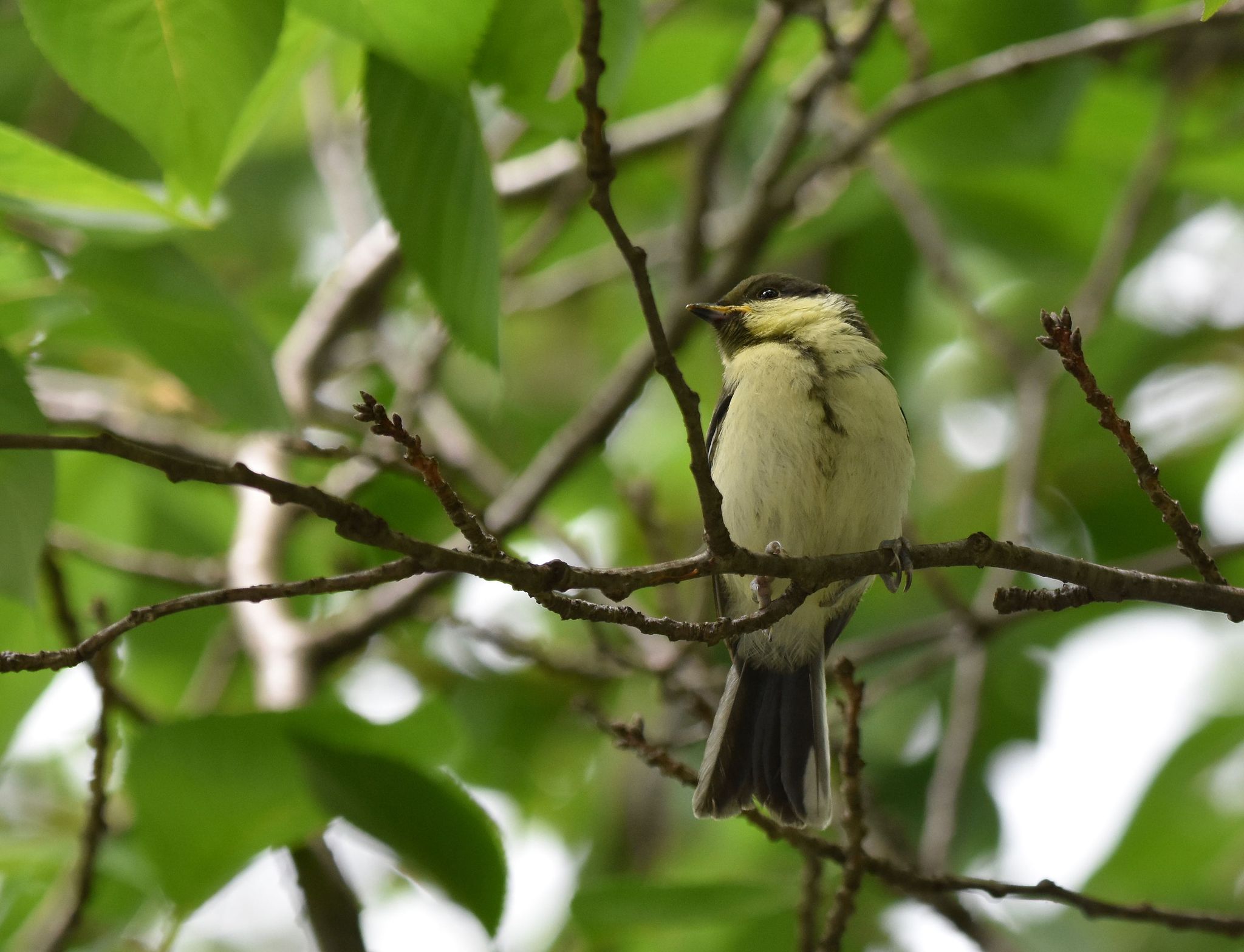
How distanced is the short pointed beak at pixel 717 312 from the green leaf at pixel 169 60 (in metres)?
1.85

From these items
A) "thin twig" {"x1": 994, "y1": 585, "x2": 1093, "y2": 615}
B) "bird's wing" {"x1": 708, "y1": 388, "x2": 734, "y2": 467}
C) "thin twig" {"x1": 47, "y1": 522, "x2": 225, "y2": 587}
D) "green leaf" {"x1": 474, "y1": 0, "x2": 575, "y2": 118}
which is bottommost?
"thin twig" {"x1": 994, "y1": 585, "x2": 1093, "y2": 615}

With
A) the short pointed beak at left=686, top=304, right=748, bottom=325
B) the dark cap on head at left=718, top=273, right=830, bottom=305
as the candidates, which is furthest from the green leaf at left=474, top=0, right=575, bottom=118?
the dark cap on head at left=718, top=273, right=830, bottom=305

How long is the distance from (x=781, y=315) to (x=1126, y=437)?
209cm

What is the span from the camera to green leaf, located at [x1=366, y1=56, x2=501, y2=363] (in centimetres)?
255

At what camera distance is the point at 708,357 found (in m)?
6.60

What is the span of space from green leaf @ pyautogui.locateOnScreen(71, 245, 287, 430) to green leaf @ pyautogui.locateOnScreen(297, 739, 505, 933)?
929 millimetres

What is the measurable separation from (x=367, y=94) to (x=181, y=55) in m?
0.44

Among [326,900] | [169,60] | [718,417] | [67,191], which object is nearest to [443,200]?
[169,60]

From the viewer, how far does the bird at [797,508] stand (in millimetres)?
3684

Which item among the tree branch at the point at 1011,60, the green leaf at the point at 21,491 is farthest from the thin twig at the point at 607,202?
the tree branch at the point at 1011,60

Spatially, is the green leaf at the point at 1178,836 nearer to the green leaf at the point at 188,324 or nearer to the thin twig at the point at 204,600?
the green leaf at the point at 188,324

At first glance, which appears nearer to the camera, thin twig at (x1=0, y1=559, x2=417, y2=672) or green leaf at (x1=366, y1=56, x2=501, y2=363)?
thin twig at (x1=0, y1=559, x2=417, y2=672)

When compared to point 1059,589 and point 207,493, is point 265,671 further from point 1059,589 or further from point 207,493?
point 1059,589

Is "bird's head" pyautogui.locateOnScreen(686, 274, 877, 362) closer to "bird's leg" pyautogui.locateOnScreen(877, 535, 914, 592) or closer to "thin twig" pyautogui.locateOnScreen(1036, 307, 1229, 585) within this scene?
"bird's leg" pyautogui.locateOnScreen(877, 535, 914, 592)
